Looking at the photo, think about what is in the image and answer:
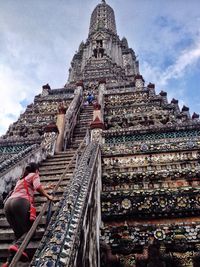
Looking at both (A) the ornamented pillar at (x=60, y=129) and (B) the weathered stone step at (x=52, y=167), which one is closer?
(B) the weathered stone step at (x=52, y=167)

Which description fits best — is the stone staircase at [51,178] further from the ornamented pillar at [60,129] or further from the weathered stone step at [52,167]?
the ornamented pillar at [60,129]

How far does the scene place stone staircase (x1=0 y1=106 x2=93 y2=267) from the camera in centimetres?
386

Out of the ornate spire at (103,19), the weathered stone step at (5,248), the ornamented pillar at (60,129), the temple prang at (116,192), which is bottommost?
the weathered stone step at (5,248)

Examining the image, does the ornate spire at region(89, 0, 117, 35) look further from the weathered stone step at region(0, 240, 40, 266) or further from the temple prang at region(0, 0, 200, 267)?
the weathered stone step at region(0, 240, 40, 266)

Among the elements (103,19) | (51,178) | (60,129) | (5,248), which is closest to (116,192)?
(51,178)

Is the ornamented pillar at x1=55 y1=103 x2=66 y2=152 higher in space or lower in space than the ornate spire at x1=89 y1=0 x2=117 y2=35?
lower

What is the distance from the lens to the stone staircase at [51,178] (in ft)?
12.7

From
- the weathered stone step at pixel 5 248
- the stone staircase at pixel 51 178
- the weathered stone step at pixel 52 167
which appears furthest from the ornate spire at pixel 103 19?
the weathered stone step at pixel 5 248

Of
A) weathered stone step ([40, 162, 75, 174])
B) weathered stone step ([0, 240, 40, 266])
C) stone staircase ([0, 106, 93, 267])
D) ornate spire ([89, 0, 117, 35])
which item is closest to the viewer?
weathered stone step ([0, 240, 40, 266])

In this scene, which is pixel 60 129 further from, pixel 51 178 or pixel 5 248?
pixel 5 248

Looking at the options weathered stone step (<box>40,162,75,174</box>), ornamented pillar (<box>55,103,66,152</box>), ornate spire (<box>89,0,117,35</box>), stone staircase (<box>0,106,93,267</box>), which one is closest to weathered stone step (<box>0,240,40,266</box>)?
stone staircase (<box>0,106,93,267</box>)

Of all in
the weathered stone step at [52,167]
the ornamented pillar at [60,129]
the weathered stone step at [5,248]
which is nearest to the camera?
the weathered stone step at [5,248]

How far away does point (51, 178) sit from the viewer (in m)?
6.50

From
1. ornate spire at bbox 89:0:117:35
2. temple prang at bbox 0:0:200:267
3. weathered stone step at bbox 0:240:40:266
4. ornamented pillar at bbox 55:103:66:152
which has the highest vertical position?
ornate spire at bbox 89:0:117:35
